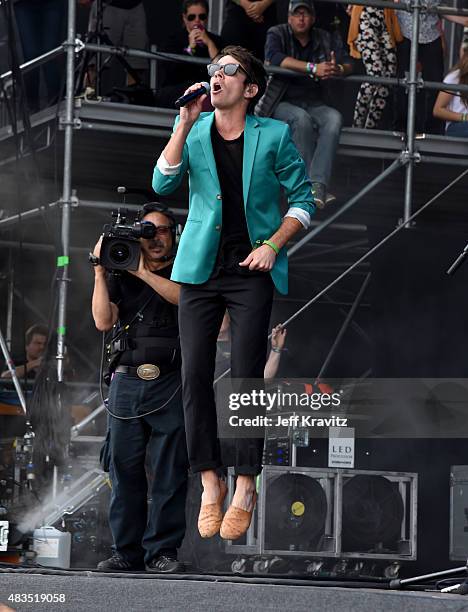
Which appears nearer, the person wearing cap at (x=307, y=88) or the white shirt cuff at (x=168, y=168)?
the white shirt cuff at (x=168, y=168)

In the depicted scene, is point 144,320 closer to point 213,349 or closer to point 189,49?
point 213,349

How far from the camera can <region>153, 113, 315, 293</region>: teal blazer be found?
14.2 ft

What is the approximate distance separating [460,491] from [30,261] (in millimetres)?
4645

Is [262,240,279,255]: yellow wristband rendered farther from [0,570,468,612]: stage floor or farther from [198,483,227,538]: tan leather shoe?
[0,570,468,612]: stage floor

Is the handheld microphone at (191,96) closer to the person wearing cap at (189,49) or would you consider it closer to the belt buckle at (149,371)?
the belt buckle at (149,371)

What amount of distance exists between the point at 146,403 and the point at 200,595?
1.53 m

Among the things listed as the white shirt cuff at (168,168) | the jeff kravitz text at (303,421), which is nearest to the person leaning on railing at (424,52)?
the jeff kravitz text at (303,421)

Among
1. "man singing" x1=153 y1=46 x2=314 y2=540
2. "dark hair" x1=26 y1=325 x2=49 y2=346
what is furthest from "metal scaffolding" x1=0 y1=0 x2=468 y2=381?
"man singing" x1=153 y1=46 x2=314 y2=540

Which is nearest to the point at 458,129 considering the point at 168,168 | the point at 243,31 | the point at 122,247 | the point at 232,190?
the point at 243,31

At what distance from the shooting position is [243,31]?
8.12 metres

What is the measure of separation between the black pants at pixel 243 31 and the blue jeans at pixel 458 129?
4.41ft

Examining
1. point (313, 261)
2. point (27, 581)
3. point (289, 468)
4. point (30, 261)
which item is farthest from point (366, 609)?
point (30, 261)

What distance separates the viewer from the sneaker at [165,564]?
477 cm

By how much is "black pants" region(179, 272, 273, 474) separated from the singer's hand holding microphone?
551mm
